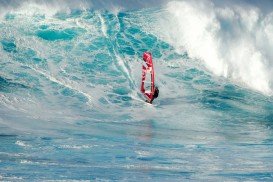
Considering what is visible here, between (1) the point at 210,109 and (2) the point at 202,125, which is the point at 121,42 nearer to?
(1) the point at 210,109

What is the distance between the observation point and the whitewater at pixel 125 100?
10.2m

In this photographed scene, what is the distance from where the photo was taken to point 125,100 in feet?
61.9

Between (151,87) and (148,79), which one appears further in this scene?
(148,79)

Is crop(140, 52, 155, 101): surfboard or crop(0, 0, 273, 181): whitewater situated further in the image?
crop(140, 52, 155, 101): surfboard

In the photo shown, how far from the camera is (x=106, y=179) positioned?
885cm

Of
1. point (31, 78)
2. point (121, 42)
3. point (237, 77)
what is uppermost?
point (121, 42)

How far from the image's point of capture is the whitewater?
10.2 metres

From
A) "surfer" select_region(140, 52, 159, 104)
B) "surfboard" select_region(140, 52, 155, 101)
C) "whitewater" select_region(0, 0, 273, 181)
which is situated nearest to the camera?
"whitewater" select_region(0, 0, 273, 181)

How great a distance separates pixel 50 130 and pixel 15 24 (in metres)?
13.1

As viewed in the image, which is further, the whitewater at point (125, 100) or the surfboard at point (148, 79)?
the surfboard at point (148, 79)

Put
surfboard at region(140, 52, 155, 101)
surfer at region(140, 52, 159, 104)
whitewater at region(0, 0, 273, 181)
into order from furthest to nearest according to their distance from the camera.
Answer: surfboard at region(140, 52, 155, 101), surfer at region(140, 52, 159, 104), whitewater at region(0, 0, 273, 181)

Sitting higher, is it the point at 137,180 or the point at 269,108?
the point at 269,108

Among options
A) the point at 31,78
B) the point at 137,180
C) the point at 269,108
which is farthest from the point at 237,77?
the point at 137,180

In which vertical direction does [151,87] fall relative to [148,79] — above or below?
below
